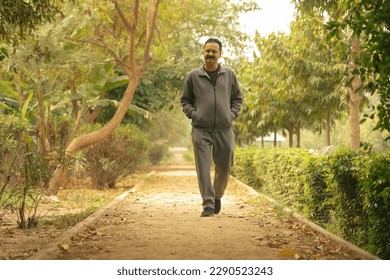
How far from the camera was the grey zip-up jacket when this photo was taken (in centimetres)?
854

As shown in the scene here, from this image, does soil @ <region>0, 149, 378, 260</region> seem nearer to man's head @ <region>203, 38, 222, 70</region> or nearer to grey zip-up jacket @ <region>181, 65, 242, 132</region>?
grey zip-up jacket @ <region>181, 65, 242, 132</region>

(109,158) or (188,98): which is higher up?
(188,98)

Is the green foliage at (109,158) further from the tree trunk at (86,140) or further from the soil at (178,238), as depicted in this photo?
the soil at (178,238)

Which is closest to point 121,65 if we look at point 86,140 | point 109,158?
point 86,140

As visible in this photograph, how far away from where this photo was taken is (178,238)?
6.89 meters

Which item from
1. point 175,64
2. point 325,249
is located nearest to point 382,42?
point 325,249

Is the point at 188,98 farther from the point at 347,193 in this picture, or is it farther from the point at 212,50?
the point at 347,193

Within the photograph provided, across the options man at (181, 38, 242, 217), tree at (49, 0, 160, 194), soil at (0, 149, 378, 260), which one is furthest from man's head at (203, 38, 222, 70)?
tree at (49, 0, 160, 194)

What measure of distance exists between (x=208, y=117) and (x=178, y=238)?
2226 millimetres

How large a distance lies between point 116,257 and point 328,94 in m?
13.5

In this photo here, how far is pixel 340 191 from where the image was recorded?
24.5 feet

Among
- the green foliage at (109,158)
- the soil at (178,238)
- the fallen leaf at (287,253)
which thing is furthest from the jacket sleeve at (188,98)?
the green foliage at (109,158)

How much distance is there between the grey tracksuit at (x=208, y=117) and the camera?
8.55 m

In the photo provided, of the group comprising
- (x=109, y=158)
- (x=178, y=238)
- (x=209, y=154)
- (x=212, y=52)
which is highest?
(x=212, y=52)
